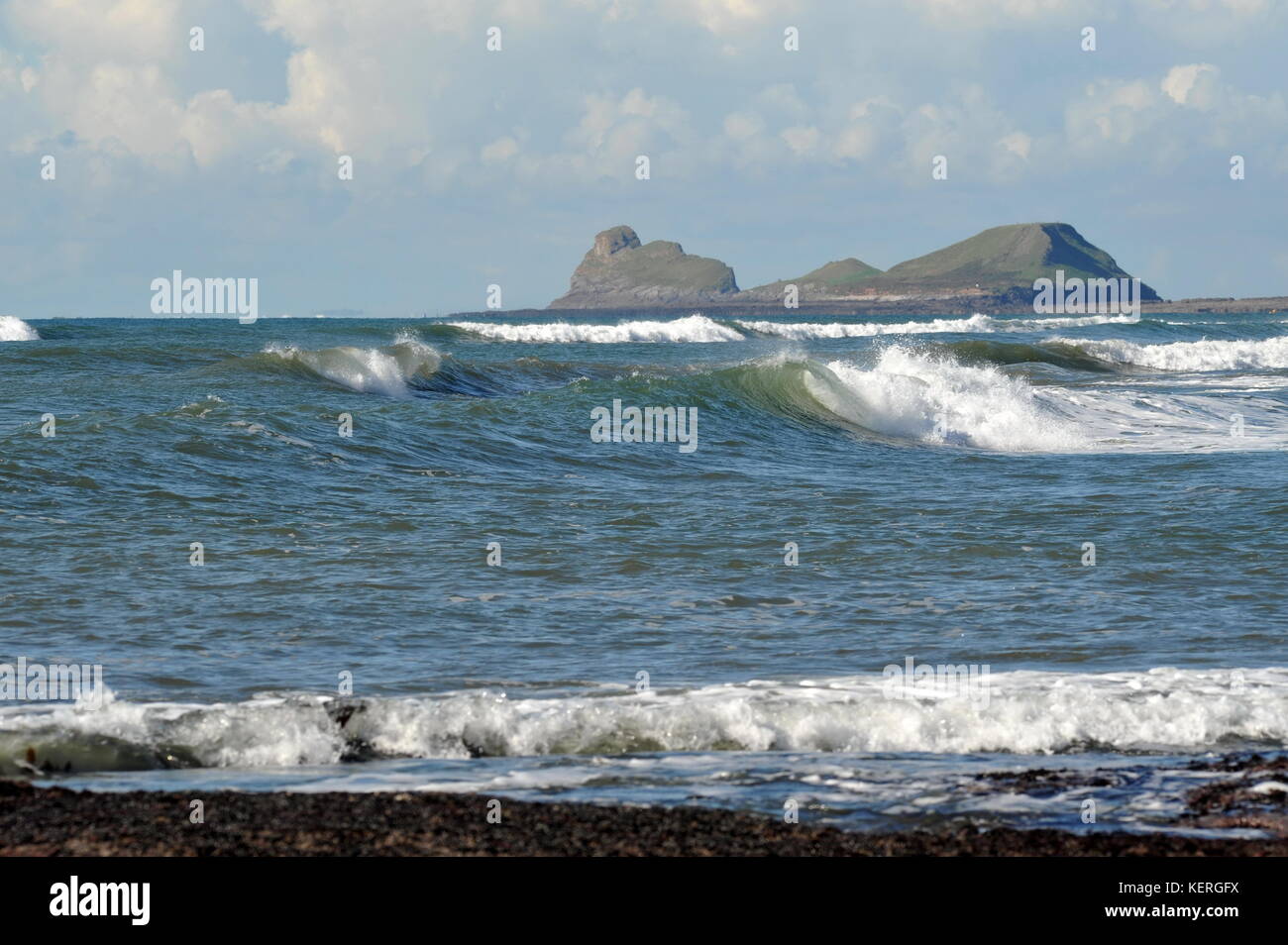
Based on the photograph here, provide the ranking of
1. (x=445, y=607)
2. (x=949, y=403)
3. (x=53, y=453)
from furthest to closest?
(x=949, y=403) < (x=53, y=453) < (x=445, y=607)

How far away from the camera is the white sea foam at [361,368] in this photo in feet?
89.1

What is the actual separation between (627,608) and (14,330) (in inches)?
1660

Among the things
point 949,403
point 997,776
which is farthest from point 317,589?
point 949,403

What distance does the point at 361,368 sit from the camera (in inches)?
1093

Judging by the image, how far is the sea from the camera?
659cm

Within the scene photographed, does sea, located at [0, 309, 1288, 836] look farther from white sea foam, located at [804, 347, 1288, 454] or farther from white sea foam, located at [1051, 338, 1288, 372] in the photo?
white sea foam, located at [1051, 338, 1288, 372]

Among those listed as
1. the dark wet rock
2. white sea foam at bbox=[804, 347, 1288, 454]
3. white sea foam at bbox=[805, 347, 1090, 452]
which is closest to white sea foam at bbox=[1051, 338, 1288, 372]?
white sea foam at bbox=[804, 347, 1288, 454]

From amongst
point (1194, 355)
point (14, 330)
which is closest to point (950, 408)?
point (1194, 355)

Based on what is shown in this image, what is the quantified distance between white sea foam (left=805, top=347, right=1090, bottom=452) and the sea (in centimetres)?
64

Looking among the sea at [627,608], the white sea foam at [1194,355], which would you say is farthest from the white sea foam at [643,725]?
the white sea foam at [1194,355]

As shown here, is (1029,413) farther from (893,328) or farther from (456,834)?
(893,328)
